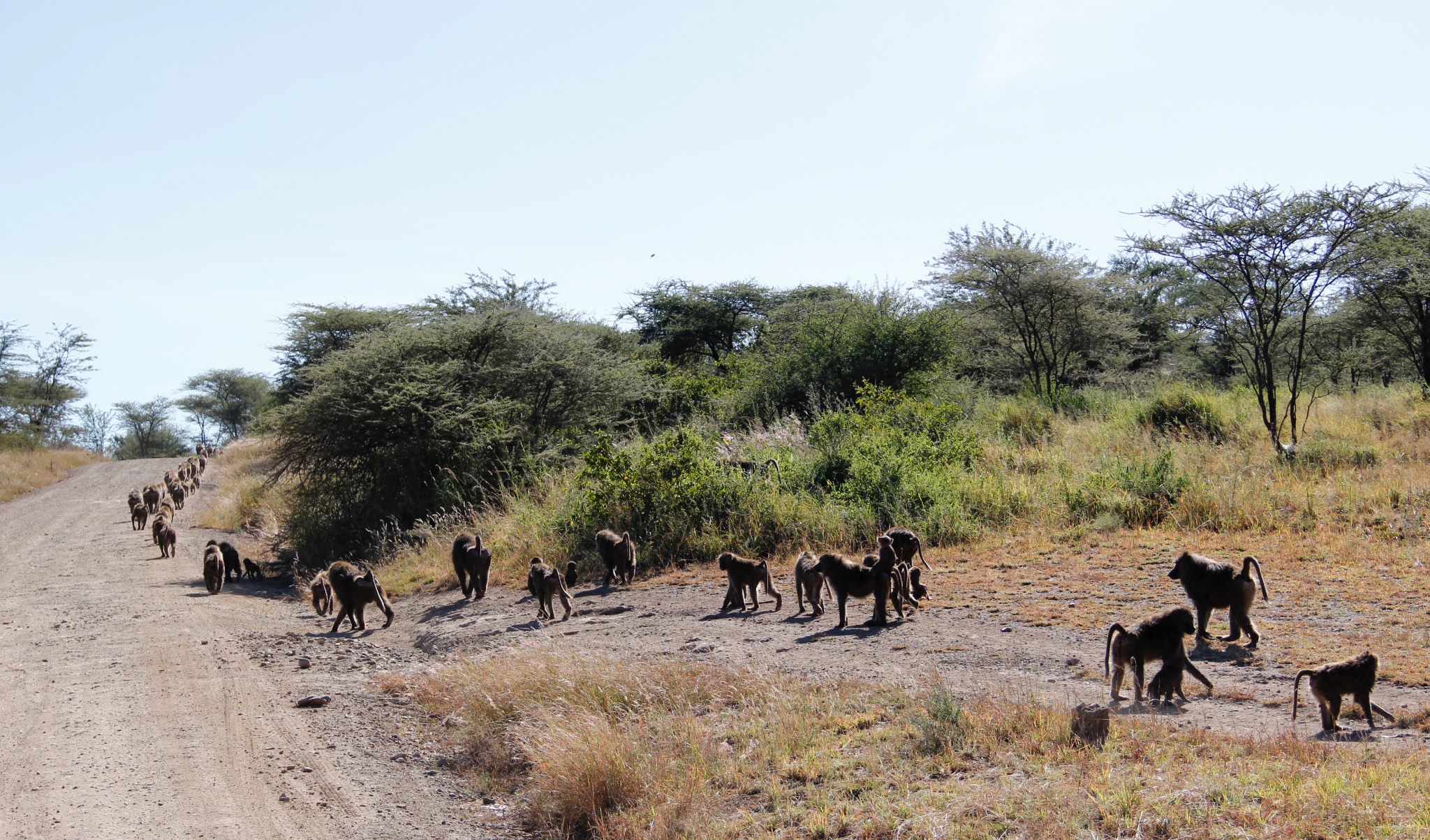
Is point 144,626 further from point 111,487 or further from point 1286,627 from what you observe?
point 111,487

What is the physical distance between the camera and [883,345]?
60.8ft

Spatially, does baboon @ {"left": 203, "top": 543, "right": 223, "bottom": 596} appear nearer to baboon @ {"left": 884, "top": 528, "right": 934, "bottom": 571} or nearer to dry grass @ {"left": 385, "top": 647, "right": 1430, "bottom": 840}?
dry grass @ {"left": 385, "top": 647, "right": 1430, "bottom": 840}

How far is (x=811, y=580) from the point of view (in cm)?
835

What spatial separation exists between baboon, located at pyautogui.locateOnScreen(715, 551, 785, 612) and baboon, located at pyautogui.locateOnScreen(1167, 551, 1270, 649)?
358 centimetres

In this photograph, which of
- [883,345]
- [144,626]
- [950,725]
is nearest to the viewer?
[950,725]

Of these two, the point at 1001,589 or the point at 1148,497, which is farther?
the point at 1148,497

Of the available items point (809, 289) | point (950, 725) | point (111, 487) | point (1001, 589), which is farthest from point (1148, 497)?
point (111, 487)

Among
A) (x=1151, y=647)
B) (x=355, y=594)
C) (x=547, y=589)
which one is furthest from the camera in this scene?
(x=355, y=594)

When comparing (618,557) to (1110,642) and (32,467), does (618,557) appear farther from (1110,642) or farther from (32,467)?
(32,467)

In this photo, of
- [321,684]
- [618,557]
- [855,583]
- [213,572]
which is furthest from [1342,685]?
[213,572]

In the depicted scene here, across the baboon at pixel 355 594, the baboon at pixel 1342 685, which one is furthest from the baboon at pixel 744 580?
the baboon at pixel 1342 685

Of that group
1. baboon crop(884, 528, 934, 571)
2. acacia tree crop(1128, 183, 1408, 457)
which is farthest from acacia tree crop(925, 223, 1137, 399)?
baboon crop(884, 528, 934, 571)

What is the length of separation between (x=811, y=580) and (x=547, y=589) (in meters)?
2.78

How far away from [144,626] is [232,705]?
3.90m
